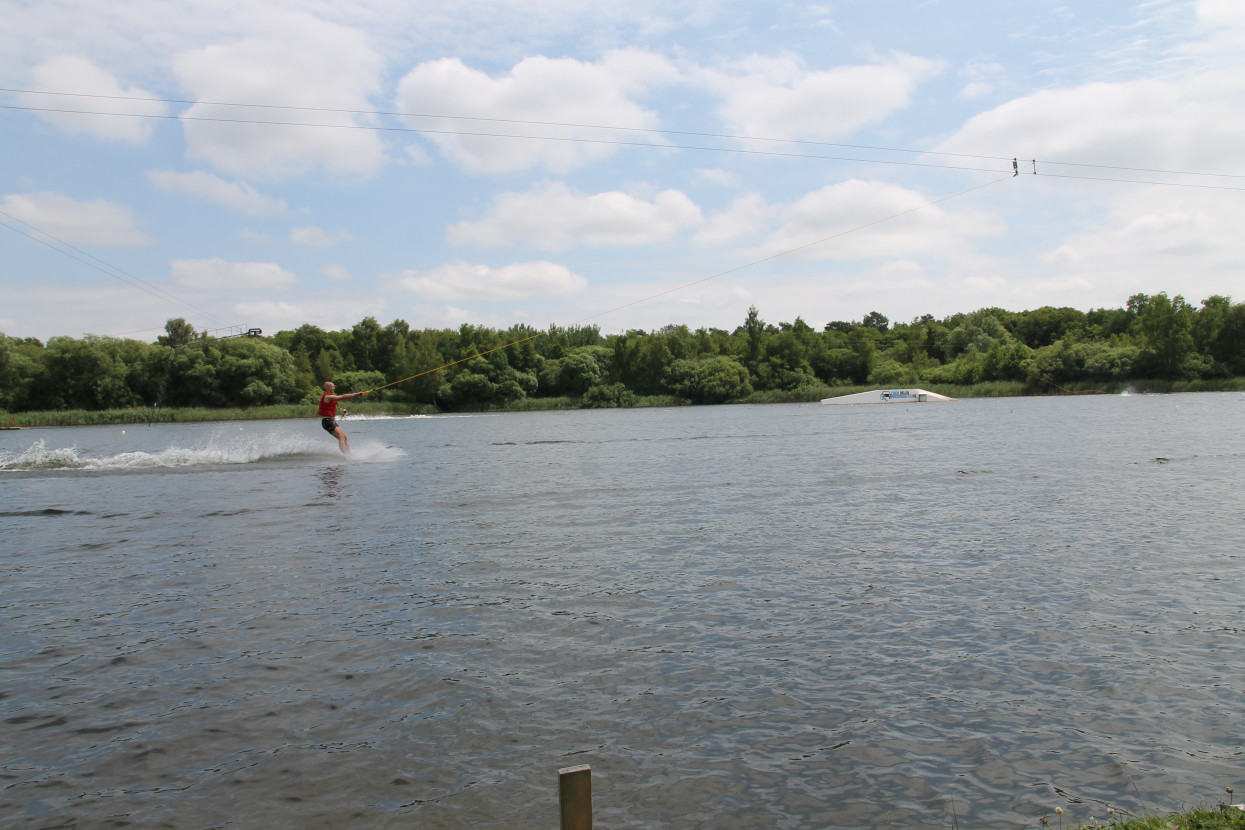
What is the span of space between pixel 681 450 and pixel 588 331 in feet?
407

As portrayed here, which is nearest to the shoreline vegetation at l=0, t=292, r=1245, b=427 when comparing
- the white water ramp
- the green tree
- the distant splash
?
the green tree

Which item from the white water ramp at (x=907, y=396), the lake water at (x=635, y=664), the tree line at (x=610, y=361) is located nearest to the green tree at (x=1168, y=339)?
the tree line at (x=610, y=361)

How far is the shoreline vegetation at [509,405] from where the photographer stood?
83.4m

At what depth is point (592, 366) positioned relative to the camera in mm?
122062

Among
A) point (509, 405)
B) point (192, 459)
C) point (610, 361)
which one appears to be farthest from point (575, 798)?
point (610, 361)

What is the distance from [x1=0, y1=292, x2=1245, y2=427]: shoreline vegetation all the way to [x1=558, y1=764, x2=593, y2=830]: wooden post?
54092 millimetres

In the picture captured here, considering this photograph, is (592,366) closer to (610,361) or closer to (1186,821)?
(610,361)

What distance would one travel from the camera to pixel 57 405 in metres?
86.9

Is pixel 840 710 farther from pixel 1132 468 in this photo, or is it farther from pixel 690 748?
pixel 1132 468

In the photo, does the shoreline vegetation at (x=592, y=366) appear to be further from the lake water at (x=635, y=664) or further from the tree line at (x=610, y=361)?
the lake water at (x=635, y=664)

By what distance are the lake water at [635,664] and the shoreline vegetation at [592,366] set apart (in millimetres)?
44684

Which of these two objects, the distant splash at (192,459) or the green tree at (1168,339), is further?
the green tree at (1168,339)

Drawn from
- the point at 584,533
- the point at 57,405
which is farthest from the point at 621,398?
the point at 584,533

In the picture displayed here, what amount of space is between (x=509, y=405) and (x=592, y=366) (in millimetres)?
15296
